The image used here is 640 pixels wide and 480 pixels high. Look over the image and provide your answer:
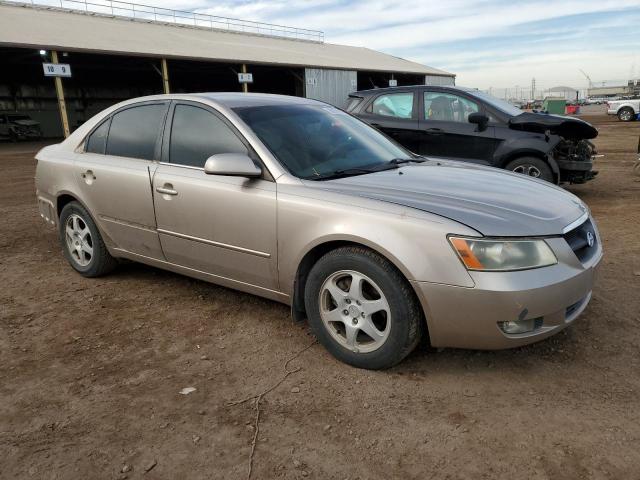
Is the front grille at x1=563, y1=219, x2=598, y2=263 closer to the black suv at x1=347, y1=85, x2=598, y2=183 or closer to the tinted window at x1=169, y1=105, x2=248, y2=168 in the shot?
the tinted window at x1=169, y1=105, x2=248, y2=168

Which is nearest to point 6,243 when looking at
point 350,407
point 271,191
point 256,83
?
point 271,191

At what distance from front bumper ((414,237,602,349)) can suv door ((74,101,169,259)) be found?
2.19 m

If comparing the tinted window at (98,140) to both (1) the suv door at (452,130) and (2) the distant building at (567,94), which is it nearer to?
(1) the suv door at (452,130)

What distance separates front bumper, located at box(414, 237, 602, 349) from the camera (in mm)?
2357

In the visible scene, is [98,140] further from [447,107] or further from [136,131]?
[447,107]

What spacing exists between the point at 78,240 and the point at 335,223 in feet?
9.09

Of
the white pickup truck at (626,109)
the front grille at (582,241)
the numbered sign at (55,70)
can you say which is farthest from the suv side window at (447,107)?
the white pickup truck at (626,109)

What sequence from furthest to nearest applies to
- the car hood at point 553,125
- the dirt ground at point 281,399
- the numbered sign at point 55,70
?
the numbered sign at point 55,70, the car hood at point 553,125, the dirt ground at point 281,399

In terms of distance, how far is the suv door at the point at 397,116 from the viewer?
728 centimetres

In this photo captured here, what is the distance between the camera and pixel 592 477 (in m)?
1.95

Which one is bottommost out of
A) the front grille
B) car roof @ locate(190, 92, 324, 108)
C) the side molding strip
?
the side molding strip

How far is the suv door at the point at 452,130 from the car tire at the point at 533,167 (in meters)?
0.34

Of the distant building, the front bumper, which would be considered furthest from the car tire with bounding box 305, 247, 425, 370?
the distant building

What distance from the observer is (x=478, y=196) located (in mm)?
2779
